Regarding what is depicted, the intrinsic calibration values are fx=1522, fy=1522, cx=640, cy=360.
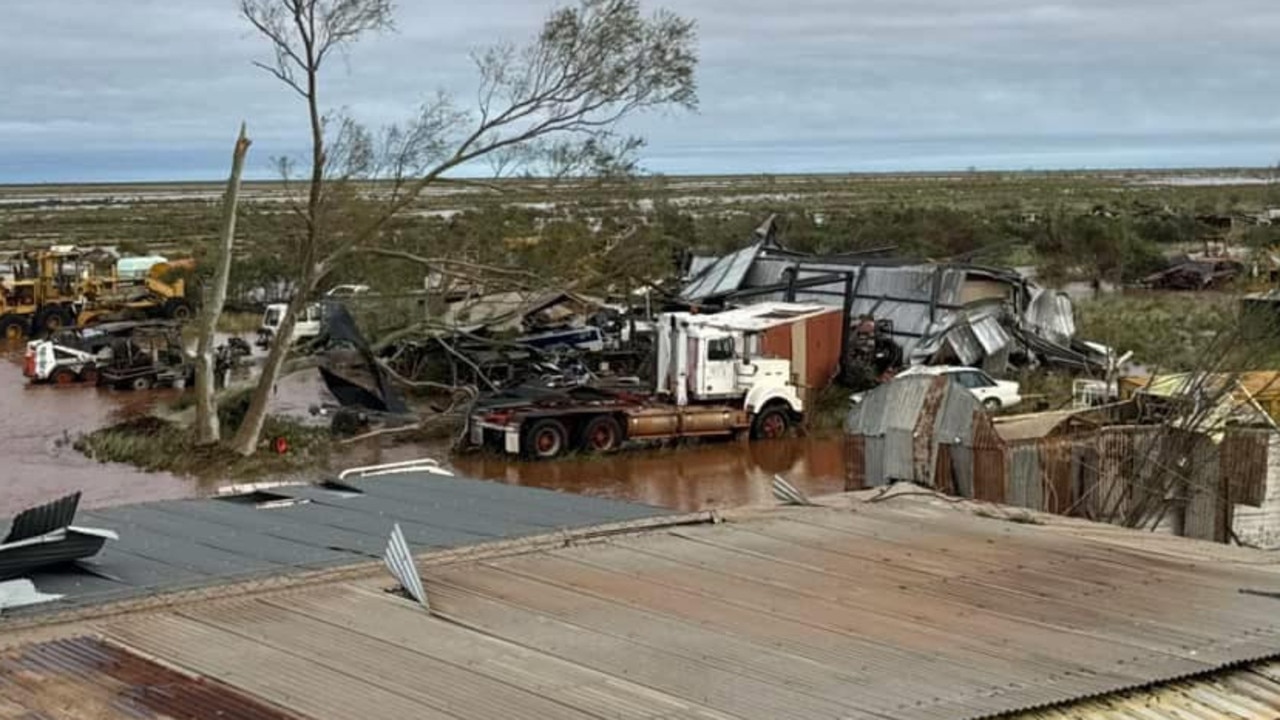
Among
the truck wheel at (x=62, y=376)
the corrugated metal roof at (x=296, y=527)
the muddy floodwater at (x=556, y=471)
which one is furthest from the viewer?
the truck wheel at (x=62, y=376)

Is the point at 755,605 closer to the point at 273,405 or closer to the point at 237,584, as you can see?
the point at 237,584

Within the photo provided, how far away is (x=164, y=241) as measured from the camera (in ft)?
281

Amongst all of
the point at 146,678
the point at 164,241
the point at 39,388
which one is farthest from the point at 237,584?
the point at 164,241

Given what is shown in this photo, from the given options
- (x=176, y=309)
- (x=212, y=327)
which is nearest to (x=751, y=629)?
(x=212, y=327)

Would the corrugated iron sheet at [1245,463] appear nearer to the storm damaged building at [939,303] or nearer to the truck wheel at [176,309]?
the storm damaged building at [939,303]

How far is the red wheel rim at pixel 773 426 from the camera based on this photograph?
30.4 meters

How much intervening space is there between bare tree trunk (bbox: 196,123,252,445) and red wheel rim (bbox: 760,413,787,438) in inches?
420

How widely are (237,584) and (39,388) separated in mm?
31125

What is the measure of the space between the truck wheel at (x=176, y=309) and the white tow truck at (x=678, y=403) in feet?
69.4

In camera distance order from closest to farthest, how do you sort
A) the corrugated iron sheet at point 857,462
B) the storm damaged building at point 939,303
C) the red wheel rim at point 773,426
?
1. the corrugated iron sheet at point 857,462
2. the red wheel rim at point 773,426
3. the storm damaged building at point 939,303

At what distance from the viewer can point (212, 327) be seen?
2997 centimetres

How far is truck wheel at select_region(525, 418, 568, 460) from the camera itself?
1087 inches

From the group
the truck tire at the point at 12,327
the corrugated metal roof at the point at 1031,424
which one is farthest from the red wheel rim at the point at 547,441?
the truck tire at the point at 12,327

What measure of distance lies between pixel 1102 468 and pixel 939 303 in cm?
1881
